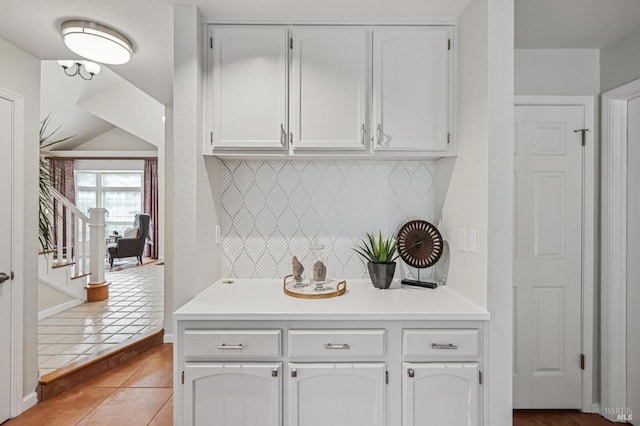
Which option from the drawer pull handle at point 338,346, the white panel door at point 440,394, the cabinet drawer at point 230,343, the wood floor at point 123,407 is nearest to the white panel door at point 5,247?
the wood floor at point 123,407

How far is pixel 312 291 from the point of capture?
76.1 inches

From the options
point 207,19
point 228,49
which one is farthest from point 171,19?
point 228,49

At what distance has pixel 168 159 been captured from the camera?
372 cm

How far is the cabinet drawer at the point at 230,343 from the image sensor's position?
1.62 metres

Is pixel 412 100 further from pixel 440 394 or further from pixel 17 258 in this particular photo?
pixel 17 258

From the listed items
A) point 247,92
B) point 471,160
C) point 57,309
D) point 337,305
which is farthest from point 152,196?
point 471,160

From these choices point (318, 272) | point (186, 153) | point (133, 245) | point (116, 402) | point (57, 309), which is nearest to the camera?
point (186, 153)

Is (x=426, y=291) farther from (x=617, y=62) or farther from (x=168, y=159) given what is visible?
(x=168, y=159)

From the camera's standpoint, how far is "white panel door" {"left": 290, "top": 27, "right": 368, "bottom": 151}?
1950 mm

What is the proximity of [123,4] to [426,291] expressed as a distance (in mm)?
2180

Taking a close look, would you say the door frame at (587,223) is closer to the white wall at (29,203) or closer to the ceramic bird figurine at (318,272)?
the ceramic bird figurine at (318,272)

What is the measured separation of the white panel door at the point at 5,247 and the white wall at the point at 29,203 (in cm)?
7

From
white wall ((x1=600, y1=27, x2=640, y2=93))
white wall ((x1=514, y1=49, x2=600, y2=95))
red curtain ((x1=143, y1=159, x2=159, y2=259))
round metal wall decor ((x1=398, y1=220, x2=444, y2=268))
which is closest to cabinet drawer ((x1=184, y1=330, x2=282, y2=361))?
round metal wall decor ((x1=398, y1=220, x2=444, y2=268))

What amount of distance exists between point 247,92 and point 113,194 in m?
9.09
